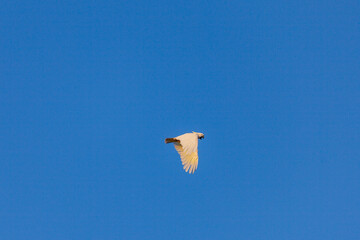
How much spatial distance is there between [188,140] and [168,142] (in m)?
1.36

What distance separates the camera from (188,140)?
107 feet

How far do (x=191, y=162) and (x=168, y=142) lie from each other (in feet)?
7.72

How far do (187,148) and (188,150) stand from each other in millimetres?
178

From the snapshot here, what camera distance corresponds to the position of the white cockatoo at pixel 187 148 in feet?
102

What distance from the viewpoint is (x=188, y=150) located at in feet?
104

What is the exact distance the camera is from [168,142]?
107 feet

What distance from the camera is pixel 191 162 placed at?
31188 mm

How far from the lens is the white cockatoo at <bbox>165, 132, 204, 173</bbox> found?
31.1 m

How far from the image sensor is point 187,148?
31891 millimetres

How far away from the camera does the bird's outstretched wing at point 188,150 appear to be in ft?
102

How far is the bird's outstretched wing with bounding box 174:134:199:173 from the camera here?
31016 millimetres

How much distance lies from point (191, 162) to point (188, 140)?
201 cm
